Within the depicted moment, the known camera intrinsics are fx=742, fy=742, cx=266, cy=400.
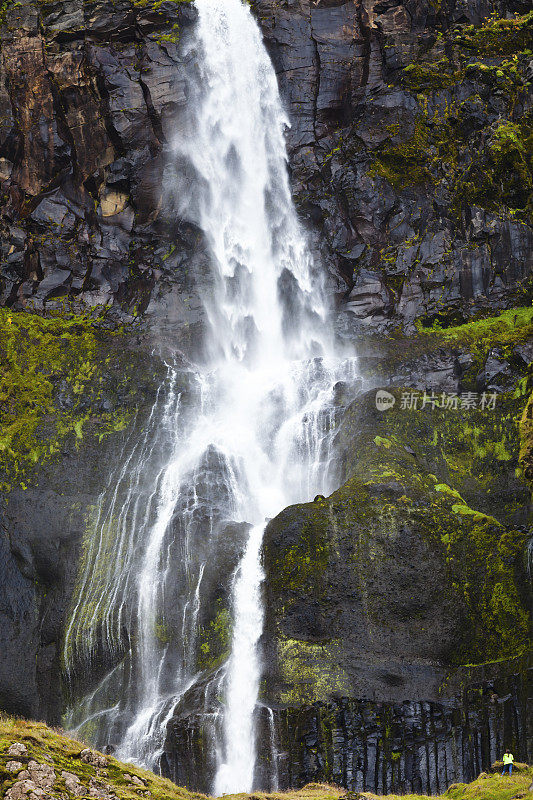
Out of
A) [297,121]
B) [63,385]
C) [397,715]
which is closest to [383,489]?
[397,715]

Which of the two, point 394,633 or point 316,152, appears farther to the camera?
point 316,152

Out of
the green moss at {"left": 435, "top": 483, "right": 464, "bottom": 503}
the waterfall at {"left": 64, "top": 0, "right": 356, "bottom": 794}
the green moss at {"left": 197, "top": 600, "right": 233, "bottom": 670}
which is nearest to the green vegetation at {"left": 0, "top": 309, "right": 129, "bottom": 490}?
the waterfall at {"left": 64, "top": 0, "right": 356, "bottom": 794}

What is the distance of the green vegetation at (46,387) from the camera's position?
96.3 feet

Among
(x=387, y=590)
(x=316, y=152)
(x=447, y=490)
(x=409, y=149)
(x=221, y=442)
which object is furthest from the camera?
(x=316, y=152)

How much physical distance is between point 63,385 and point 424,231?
17999mm

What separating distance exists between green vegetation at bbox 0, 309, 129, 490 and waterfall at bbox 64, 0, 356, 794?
292cm

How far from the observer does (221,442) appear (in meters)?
29.1

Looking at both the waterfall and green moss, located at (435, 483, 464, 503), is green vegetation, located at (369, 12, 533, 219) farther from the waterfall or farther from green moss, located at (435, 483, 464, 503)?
green moss, located at (435, 483, 464, 503)

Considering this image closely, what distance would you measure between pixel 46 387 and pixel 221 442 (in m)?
8.21

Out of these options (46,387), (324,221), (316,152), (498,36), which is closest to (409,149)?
(316,152)

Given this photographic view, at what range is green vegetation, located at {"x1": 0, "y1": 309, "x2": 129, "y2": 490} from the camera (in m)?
29.4

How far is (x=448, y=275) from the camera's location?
3406cm

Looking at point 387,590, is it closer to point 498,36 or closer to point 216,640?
point 216,640

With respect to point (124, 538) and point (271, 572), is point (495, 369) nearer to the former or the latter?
point (271, 572)
